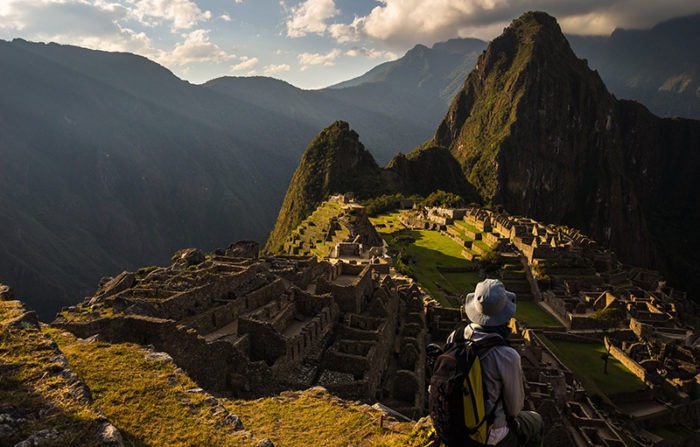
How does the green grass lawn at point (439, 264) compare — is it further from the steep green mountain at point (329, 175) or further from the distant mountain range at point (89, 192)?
the distant mountain range at point (89, 192)

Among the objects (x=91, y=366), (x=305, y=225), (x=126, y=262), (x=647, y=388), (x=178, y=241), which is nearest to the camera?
(x=91, y=366)

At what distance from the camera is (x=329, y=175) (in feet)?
426

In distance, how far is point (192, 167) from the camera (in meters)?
182

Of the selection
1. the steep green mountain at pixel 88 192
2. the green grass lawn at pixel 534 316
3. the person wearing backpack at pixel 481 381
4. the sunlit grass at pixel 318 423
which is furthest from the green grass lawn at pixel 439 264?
the steep green mountain at pixel 88 192

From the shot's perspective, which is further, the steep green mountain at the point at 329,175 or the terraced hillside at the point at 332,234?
the steep green mountain at the point at 329,175

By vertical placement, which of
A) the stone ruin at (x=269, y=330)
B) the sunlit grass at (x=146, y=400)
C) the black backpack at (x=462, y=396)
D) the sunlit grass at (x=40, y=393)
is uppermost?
the black backpack at (x=462, y=396)

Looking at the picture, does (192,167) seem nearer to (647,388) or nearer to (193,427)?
(647,388)

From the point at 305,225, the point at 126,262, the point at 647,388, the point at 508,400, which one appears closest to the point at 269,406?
the point at 508,400

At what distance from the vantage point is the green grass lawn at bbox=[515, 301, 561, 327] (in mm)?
44625

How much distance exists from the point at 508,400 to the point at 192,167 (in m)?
191

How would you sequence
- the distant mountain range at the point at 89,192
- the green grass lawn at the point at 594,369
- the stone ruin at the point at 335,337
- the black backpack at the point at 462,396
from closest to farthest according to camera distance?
the black backpack at the point at 462,396
the stone ruin at the point at 335,337
the green grass lawn at the point at 594,369
the distant mountain range at the point at 89,192

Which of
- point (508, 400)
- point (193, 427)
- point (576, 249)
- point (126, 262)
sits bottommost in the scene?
point (126, 262)

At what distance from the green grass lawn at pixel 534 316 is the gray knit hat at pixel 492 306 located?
134ft

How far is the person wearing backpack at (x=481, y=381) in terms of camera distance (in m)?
4.81
